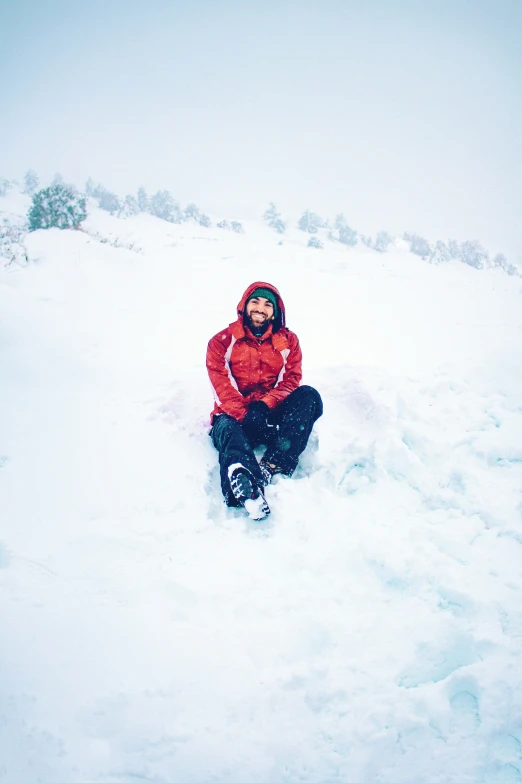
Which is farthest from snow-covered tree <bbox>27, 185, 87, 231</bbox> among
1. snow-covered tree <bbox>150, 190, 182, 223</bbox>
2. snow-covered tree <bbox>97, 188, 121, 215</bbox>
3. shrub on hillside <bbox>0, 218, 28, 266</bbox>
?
snow-covered tree <bbox>150, 190, 182, 223</bbox>

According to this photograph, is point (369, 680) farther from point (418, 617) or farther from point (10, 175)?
point (10, 175)

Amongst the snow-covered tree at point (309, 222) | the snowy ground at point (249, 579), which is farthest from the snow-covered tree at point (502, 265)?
the snowy ground at point (249, 579)

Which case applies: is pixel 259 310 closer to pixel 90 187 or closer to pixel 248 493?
pixel 248 493

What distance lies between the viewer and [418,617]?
6.74 feet

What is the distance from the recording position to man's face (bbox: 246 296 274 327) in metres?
3.47

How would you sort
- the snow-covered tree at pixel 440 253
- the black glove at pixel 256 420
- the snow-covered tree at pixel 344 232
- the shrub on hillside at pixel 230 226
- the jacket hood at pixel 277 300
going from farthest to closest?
the snow-covered tree at pixel 344 232 < the shrub on hillside at pixel 230 226 < the snow-covered tree at pixel 440 253 < the jacket hood at pixel 277 300 < the black glove at pixel 256 420

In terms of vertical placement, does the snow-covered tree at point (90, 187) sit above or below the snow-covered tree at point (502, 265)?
above

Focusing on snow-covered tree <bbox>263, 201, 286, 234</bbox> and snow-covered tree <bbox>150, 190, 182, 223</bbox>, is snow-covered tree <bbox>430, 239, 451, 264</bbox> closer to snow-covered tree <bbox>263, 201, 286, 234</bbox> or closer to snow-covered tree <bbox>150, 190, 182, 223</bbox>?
snow-covered tree <bbox>263, 201, 286, 234</bbox>

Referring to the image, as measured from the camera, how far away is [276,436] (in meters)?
3.17

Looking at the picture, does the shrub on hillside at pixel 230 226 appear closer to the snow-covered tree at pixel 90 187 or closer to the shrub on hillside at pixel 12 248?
the snow-covered tree at pixel 90 187

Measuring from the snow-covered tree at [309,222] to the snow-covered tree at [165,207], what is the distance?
774cm

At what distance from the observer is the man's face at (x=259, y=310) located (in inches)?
137

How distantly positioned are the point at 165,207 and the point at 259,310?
21.8 meters

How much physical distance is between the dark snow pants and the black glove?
4 cm
